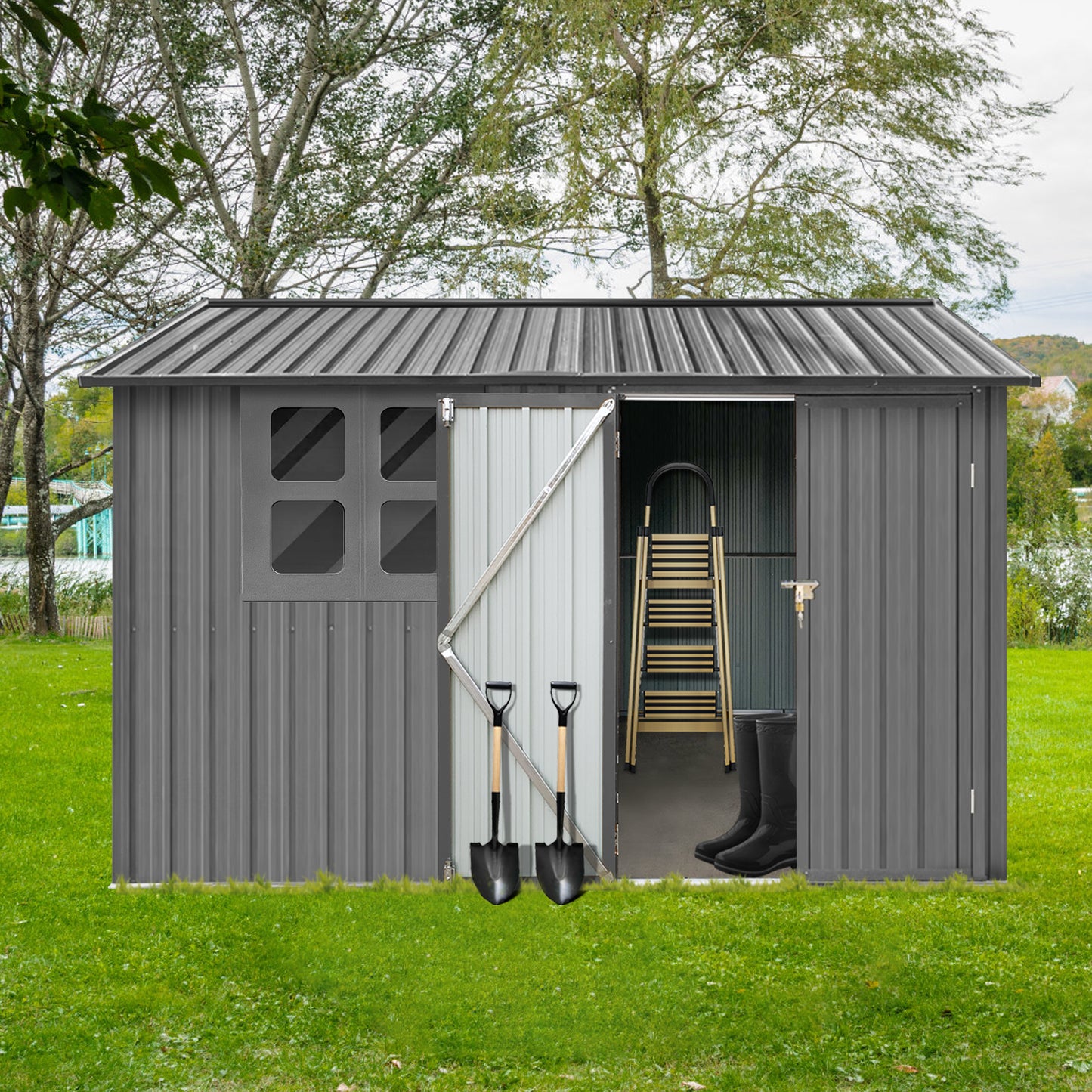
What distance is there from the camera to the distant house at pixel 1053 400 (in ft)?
84.7

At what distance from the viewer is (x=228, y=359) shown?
194 inches

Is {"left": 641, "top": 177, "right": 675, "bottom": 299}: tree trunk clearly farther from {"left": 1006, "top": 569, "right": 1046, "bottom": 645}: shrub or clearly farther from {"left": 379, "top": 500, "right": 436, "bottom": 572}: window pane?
{"left": 379, "top": 500, "right": 436, "bottom": 572}: window pane

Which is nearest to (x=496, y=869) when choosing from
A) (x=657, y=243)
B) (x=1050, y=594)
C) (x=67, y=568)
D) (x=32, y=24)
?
(x=32, y=24)

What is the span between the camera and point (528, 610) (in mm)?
4812

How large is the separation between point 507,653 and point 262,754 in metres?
1.14

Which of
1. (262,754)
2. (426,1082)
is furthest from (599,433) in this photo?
(426,1082)

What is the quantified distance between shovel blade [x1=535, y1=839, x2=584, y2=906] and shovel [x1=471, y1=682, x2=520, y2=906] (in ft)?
0.36

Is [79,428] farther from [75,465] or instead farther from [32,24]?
[32,24]

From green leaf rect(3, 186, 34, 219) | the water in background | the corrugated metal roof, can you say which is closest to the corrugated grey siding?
the corrugated metal roof

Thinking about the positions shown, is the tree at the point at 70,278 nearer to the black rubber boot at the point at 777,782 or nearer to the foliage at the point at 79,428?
the foliage at the point at 79,428

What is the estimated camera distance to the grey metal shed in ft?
15.7

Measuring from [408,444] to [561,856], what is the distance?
187cm

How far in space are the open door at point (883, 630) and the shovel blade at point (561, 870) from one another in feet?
3.26

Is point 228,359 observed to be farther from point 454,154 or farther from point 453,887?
point 454,154
